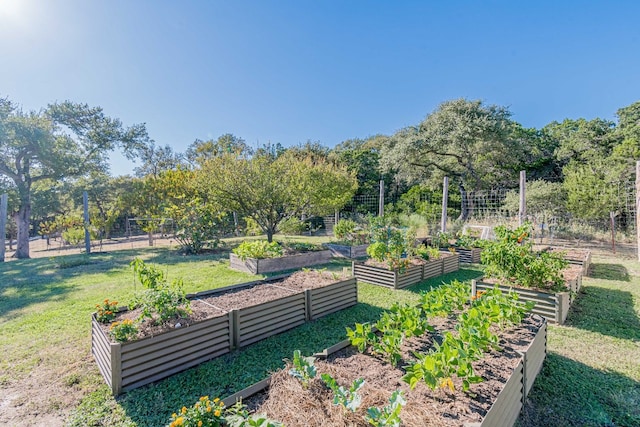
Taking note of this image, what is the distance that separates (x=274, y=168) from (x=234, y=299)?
530cm

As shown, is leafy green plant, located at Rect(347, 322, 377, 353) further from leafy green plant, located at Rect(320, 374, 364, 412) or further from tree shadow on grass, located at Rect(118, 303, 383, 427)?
tree shadow on grass, located at Rect(118, 303, 383, 427)

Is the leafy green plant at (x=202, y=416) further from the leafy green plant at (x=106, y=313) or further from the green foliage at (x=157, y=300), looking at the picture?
the leafy green plant at (x=106, y=313)

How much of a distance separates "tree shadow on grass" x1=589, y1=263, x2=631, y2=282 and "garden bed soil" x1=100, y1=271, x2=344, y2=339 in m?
5.88

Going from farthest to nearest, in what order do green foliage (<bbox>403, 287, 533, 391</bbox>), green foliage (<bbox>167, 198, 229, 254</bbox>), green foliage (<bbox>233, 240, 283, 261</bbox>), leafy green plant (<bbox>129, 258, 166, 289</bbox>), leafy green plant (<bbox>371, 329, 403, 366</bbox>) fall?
green foliage (<bbox>167, 198, 229, 254</bbox>), green foliage (<bbox>233, 240, 283, 261</bbox>), leafy green plant (<bbox>129, 258, 166, 289</bbox>), leafy green plant (<bbox>371, 329, 403, 366</bbox>), green foliage (<bbox>403, 287, 533, 391</bbox>)

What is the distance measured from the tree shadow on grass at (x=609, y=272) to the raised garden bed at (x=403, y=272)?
300 cm

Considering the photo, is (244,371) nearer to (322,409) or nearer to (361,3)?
(322,409)

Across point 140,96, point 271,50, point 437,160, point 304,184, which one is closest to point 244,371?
point 304,184

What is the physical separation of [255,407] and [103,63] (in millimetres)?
9705

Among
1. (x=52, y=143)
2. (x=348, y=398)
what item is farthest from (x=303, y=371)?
(x=52, y=143)

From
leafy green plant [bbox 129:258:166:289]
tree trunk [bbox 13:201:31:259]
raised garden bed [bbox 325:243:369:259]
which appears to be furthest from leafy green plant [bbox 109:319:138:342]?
tree trunk [bbox 13:201:31:259]

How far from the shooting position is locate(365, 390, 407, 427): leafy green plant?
139cm

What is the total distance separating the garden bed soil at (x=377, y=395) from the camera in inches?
63.7

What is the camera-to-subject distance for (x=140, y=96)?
33.7 feet

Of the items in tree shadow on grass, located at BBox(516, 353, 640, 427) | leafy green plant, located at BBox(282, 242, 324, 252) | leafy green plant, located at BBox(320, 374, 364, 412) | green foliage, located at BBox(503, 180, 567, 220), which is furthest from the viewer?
green foliage, located at BBox(503, 180, 567, 220)
